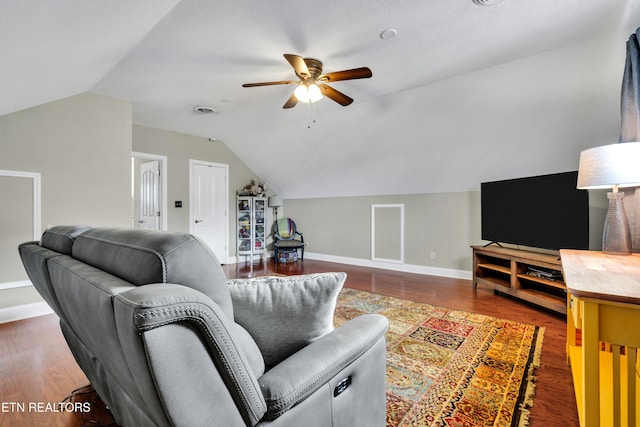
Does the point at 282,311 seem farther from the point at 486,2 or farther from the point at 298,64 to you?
the point at 486,2

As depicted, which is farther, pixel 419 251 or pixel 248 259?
→ pixel 248 259

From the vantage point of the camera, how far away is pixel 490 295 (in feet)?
11.9

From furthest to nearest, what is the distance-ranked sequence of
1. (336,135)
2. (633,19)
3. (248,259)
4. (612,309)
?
(248,259) → (336,135) → (633,19) → (612,309)

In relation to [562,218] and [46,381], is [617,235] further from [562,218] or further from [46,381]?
[46,381]

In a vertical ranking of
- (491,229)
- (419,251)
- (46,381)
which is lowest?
(46,381)

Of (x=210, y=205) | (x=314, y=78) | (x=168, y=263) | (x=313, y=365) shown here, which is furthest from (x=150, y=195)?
(x=313, y=365)

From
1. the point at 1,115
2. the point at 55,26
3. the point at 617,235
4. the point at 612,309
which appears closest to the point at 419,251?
the point at 617,235

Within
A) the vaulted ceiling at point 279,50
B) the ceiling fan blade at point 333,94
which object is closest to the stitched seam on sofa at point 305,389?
the vaulted ceiling at point 279,50

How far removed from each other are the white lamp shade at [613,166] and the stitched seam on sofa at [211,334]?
89.1 inches

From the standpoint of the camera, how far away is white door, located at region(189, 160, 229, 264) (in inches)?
216

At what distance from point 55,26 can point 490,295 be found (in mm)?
4540

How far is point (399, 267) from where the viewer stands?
5133 millimetres

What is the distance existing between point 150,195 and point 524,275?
18.9 feet

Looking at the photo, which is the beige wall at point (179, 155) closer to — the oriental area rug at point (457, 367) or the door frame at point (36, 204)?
the door frame at point (36, 204)
